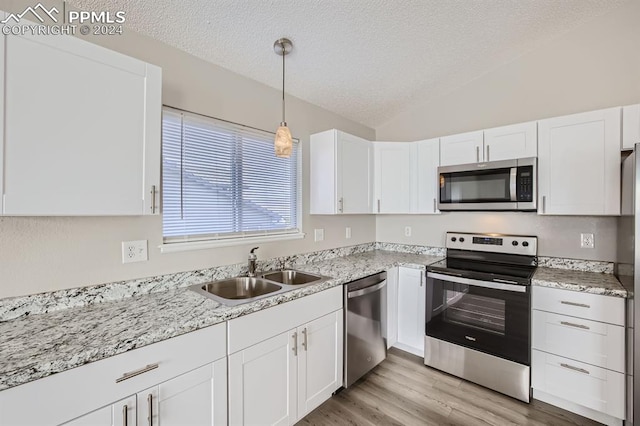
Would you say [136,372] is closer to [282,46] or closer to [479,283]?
[282,46]

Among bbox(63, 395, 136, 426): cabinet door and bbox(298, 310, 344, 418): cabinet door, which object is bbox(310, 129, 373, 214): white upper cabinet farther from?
bbox(63, 395, 136, 426): cabinet door

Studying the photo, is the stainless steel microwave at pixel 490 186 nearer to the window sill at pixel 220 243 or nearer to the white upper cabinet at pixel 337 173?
the white upper cabinet at pixel 337 173

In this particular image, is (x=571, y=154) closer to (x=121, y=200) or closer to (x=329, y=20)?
(x=329, y=20)

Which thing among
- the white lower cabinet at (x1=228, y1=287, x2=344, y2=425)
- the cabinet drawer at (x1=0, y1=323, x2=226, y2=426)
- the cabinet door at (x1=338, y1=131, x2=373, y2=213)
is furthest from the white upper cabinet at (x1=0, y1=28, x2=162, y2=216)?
the cabinet door at (x1=338, y1=131, x2=373, y2=213)

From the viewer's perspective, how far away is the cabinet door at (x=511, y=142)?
2.28 metres

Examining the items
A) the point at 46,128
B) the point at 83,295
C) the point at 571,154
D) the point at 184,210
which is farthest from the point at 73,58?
the point at 571,154

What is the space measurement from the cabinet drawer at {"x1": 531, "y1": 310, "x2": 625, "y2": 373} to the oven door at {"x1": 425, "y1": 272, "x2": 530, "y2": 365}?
93mm

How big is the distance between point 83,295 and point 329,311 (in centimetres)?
143

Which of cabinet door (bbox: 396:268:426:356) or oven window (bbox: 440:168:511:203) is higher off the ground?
oven window (bbox: 440:168:511:203)

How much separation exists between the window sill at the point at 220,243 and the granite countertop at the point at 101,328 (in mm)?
270

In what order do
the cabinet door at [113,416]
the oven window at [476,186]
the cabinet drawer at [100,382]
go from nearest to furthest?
the cabinet drawer at [100,382]
the cabinet door at [113,416]
the oven window at [476,186]

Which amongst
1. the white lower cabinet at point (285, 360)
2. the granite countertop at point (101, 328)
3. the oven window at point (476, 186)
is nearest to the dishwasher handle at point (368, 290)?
the white lower cabinet at point (285, 360)

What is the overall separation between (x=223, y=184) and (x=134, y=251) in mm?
751

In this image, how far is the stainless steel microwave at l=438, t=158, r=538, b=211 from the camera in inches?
88.7
